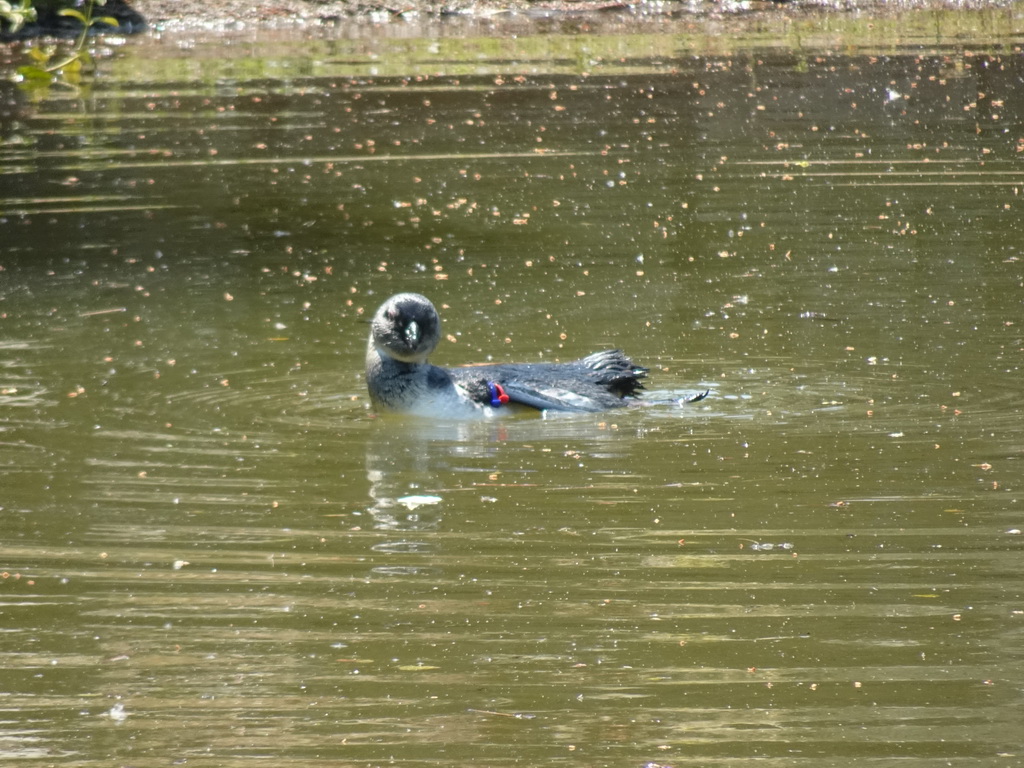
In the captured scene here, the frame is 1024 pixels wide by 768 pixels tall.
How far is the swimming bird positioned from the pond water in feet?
0.59

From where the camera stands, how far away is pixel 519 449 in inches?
Answer: 309

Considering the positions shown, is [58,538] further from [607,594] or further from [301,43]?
[301,43]

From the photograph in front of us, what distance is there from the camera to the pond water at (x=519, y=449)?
5.08m

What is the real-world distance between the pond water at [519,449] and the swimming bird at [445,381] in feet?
0.59

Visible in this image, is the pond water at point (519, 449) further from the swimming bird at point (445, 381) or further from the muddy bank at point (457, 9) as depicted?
the muddy bank at point (457, 9)

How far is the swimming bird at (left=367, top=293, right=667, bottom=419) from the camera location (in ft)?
27.3

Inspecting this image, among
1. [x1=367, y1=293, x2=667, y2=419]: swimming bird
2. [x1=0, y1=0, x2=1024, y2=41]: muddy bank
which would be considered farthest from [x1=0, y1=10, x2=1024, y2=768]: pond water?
[x1=0, y1=0, x2=1024, y2=41]: muddy bank

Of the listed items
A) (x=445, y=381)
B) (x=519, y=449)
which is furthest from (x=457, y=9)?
(x=519, y=449)

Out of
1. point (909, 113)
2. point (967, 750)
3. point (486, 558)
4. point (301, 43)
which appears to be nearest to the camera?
point (967, 750)

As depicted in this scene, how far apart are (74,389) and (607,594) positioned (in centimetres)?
411

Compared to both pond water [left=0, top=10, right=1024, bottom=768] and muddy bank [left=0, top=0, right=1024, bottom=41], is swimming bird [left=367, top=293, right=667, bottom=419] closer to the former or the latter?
pond water [left=0, top=10, right=1024, bottom=768]

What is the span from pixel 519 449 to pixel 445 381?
2.50 feet

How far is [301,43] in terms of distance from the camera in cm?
2230

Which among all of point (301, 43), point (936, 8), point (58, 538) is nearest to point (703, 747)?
point (58, 538)
